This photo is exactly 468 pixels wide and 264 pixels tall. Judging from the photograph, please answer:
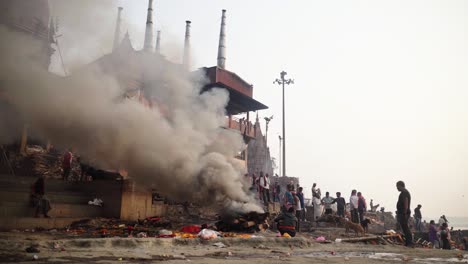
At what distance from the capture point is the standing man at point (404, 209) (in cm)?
1010

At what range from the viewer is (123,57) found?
49.7 ft

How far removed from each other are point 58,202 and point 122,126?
11.3 feet

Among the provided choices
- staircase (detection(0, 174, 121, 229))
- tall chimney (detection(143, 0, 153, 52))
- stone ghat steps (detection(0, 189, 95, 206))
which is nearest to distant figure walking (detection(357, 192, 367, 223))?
staircase (detection(0, 174, 121, 229))

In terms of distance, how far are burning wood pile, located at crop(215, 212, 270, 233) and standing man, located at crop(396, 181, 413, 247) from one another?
4.16m

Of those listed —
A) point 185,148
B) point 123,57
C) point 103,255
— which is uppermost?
point 123,57

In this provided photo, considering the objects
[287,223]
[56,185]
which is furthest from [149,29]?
[287,223]

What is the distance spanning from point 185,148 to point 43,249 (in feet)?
25.8

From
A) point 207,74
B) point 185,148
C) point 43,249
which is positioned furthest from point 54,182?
point 207,74

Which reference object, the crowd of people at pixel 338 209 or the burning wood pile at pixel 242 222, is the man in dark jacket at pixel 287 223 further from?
the burning wood pile at pixel 242 222

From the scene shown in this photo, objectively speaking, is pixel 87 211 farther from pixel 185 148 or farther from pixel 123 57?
pixel 123 57

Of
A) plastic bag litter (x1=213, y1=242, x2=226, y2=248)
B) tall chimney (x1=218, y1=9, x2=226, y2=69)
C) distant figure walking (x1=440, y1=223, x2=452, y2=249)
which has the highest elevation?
tall chimney (x1=218, y1=9, x2=226, y2=69)

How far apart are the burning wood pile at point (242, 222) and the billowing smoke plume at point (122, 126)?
35 centimetres

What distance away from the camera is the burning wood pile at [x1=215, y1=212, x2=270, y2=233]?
10.8 m

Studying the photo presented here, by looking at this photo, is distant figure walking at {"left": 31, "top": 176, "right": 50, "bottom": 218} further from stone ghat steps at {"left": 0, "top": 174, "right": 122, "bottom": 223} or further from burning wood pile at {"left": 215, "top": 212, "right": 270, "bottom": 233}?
burning wood pile at {"left": 215, "top": 212, "right": 270, "bottom": 233}
